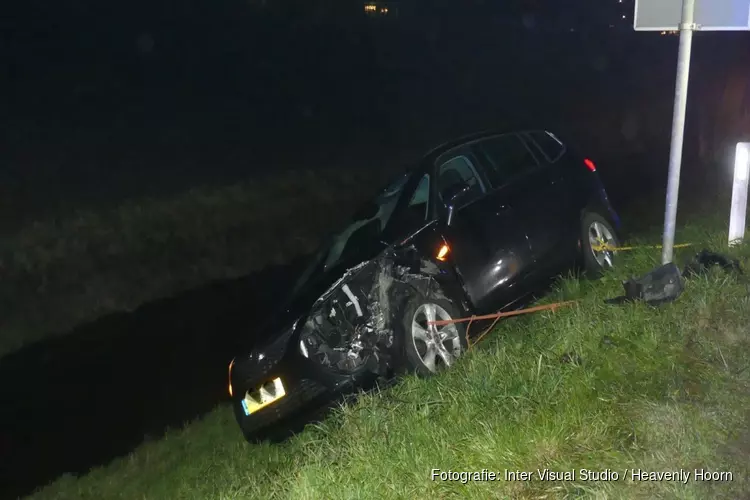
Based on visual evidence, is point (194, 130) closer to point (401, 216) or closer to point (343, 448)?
point (401, 216)

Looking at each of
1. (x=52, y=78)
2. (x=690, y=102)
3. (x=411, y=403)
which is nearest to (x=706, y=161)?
(x=690, y=102)

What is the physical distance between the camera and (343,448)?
3.86m

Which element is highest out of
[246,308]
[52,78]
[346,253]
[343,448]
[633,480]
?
[52,78]

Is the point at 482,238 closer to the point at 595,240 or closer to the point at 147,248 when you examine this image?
the point at 595,240

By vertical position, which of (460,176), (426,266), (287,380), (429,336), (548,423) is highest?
(460,176)

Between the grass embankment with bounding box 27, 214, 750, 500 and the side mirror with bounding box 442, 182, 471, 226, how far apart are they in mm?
1030

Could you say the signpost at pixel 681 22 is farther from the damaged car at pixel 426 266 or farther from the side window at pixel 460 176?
the side window at pixel 460 176

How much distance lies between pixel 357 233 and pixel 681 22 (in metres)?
2.86

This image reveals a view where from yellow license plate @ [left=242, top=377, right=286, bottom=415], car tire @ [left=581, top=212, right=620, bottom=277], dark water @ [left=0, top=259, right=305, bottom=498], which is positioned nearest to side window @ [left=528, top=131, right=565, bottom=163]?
car tire @ [left=581, top=212, right=620, bottom=277]

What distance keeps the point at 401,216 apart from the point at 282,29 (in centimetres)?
2082

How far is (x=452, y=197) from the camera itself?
554 centimetres

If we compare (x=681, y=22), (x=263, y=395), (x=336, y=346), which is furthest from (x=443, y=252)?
(x=681, y=22)

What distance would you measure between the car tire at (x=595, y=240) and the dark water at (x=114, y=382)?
3.61 metres

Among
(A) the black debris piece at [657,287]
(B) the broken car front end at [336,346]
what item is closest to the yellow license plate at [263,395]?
(B) the broken car front end at [336,346]
